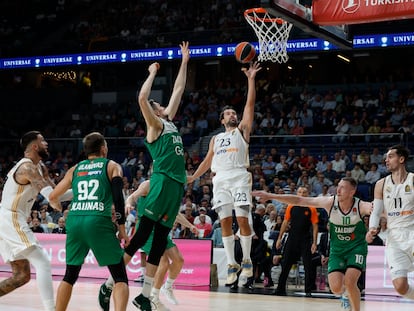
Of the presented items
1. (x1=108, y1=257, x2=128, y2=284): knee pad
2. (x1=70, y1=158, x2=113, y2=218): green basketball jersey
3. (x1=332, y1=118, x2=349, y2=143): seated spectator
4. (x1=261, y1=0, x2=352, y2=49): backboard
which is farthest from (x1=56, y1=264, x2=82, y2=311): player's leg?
(x1=332, y1=118, x2=349, y2=143): seated spectator

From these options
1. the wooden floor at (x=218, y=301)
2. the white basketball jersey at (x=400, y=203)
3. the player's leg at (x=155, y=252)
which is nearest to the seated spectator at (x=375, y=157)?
the wooden floor at (x=218, y=301)

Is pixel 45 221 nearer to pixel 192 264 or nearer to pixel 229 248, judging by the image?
pixel 192 264

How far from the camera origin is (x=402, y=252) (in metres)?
9.03

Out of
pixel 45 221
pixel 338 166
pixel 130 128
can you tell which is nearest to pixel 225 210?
pixel 45 221

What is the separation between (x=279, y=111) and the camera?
24.5 meters

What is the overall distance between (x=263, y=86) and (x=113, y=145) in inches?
241

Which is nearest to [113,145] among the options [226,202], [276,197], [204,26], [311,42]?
[204,26]

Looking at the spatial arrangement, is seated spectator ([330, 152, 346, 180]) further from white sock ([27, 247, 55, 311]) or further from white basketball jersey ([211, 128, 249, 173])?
white sock ([27, 247, 55, 311])

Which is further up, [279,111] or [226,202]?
[279,111]

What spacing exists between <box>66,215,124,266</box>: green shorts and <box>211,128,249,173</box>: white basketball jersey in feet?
11.6

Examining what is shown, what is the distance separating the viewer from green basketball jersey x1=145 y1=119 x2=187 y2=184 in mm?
8203

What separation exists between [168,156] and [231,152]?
2.51 metres

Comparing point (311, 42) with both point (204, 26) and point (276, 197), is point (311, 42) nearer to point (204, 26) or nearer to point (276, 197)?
point (204, 26)

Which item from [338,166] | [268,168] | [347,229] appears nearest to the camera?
[347,229]
